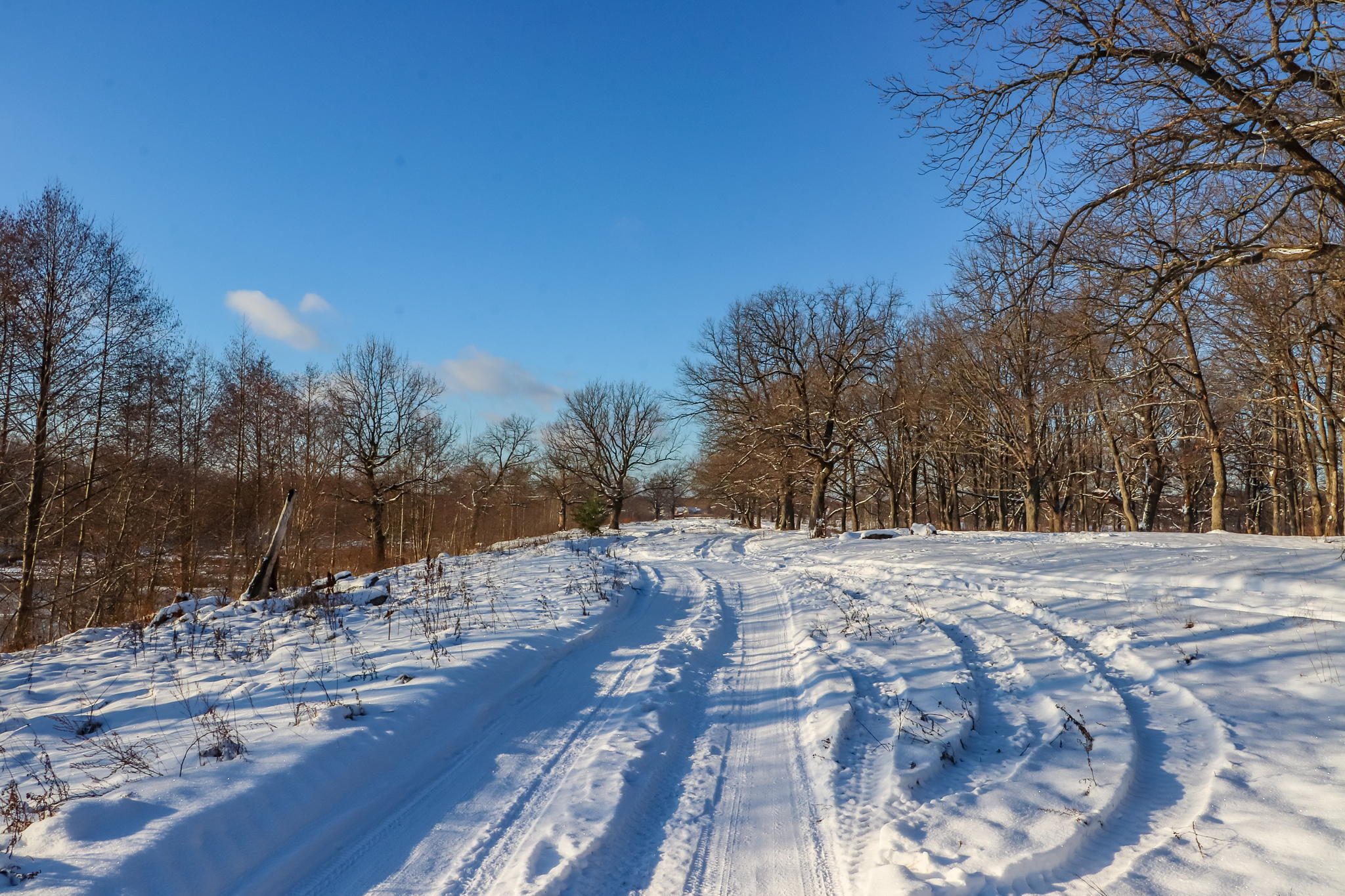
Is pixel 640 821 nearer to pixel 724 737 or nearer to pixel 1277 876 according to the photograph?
pixel 724 737

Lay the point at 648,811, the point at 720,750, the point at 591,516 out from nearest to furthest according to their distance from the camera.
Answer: the point at 648,811, the point at 720,750, the point at 591,516

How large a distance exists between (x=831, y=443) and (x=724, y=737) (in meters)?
23.8

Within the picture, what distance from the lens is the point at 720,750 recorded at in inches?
184

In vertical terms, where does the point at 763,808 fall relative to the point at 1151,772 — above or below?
below

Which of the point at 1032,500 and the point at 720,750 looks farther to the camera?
the point at 1032,500

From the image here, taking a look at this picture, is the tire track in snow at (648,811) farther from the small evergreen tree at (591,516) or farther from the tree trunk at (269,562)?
the small evergreen tree at (591,516)

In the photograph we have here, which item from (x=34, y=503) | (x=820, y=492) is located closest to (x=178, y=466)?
(x=34, y=503)

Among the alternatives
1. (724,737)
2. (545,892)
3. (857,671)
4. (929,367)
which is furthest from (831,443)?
(545,892)

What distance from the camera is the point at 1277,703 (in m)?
5.02

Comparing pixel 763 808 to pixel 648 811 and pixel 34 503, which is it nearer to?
pixel 648 811

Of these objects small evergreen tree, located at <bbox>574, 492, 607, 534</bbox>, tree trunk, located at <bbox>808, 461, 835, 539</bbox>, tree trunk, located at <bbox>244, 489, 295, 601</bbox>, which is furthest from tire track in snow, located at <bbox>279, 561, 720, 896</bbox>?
small evergreen tree, located at <bbox>574, 492, 607, 534</bbox>

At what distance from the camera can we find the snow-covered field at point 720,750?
10.2ft

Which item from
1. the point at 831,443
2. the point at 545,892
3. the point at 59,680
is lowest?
the point at 59,680

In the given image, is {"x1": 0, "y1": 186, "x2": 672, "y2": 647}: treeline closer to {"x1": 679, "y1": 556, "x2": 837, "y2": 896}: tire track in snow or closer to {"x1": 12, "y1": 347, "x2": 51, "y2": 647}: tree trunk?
{"x1": 12, "y1": 347, "x2": 51, "y2": 647}: tree trunk
